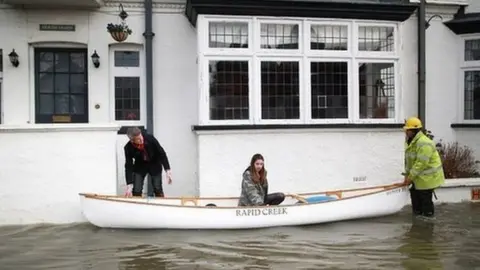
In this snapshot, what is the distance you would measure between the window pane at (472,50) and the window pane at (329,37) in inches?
165

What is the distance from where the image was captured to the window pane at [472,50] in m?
13.6

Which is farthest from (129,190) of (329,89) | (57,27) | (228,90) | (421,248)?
(421,248)

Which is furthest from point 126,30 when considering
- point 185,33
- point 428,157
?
point 428,157

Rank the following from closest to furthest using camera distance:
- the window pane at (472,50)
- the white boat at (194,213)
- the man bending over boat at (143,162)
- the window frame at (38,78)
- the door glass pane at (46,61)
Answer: the white boat at (194,213)
the man bending over boat at (143,162)
the window frame at (38,78)
the door glass pane at (46,61)
the window pane at (472,50)

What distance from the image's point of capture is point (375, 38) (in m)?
11.6

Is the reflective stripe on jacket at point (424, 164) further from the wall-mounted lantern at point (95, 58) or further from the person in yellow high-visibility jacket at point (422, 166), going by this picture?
the wall-mounted lantern at point (95, 58)

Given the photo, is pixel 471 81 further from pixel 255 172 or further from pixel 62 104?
pixel 62 104

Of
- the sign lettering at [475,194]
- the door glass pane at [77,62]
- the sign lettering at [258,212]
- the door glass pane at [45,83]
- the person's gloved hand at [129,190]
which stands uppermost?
the door glass pane at [77,62]

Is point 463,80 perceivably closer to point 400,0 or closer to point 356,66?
point 400,0

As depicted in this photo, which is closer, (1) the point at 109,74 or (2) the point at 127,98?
(1) the point at 109,74

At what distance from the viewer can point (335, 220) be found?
30.3ft

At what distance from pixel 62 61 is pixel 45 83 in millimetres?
622

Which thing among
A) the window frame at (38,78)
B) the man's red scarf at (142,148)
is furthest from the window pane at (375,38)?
the window frame at (38,78)

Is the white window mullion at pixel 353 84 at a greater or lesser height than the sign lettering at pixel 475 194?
greater
